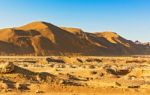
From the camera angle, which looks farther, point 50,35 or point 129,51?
point 129,51

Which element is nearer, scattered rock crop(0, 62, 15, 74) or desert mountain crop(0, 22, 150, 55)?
scattered rock crop(0, 62, 15, 74)

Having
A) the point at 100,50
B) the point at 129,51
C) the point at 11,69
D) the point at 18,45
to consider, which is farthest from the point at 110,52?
the point at 11,69

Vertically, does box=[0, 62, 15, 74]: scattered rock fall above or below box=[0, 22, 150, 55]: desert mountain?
below

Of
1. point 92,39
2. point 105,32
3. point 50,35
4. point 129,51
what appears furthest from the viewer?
point 105,32

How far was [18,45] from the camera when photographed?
104 meters

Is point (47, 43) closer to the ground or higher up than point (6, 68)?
higher up

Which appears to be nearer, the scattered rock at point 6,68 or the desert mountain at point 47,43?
the scattered rock at point 6,68

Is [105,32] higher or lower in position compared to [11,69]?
higher

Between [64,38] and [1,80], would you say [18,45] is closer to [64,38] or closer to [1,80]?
[64,38]

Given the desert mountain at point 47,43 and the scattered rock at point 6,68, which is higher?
the desert mountain at point 47,43

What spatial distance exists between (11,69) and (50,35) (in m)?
89.7

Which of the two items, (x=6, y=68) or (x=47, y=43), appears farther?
(x=47, y=43)

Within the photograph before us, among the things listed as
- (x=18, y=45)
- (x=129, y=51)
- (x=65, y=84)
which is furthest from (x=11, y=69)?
(x=129, y=51)

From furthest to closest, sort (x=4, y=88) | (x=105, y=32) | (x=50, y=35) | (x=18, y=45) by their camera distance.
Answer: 1. (x=105, y=32)
2. (x=50, y=35)
3. (x=18, y=45)
4. (x=4, y=88)
